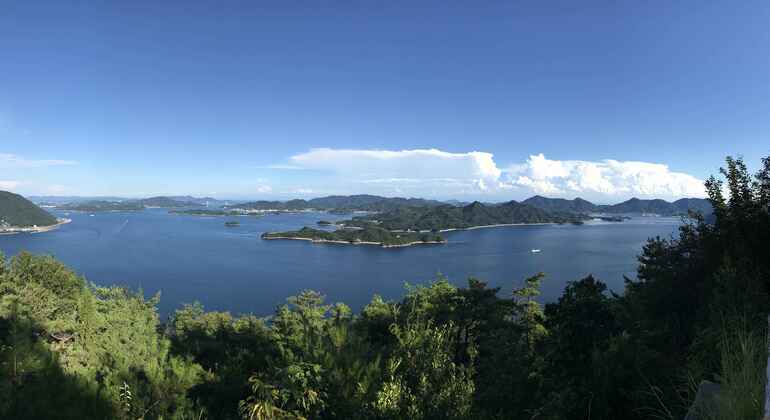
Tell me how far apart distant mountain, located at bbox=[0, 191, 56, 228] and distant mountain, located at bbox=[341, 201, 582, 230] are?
83948mm

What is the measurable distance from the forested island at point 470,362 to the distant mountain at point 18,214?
11800 cm

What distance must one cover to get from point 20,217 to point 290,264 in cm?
9388

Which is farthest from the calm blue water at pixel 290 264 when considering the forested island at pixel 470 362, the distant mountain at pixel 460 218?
the distant mountain at pixel 460 218

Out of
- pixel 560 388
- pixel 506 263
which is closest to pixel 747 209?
pixel 560 388

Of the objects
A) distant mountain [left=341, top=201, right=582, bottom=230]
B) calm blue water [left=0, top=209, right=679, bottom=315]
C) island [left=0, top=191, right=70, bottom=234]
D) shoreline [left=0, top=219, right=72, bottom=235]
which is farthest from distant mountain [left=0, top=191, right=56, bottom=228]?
distant mountain [left=341, top=201, right=582, bottom=230]

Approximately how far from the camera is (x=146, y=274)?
49.8 meters

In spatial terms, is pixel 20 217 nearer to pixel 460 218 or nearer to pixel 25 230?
pixel 25 230

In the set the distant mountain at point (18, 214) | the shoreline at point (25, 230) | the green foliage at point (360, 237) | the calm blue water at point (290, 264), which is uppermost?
the distant mountain at point (18, 214)

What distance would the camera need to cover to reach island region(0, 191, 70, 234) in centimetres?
9656

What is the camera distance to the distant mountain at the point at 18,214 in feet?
329

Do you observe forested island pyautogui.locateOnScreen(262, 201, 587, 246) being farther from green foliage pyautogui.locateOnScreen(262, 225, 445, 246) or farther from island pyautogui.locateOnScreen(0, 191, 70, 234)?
island pyautogui.locateOnScreen(0, 191, 70, 234)

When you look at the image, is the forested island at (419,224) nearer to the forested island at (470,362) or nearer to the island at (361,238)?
the island at (361,238)

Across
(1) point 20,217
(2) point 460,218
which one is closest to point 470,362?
(2) point 460,218

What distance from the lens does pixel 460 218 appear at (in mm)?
137125
